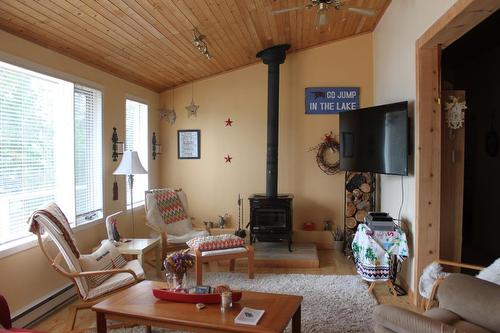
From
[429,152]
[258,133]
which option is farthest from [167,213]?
[429,152]

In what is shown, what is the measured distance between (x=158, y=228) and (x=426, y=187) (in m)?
2.87

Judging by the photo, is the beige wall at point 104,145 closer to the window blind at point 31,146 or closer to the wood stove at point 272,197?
the window blind at point 31,146

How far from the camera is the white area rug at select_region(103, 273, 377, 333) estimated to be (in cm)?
295

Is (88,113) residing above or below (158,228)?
above

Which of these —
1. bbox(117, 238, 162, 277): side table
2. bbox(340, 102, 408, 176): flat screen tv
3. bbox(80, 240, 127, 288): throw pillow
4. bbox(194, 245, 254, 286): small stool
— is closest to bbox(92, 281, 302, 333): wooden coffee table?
bbox(80, 240, 127, 288): throw pillow

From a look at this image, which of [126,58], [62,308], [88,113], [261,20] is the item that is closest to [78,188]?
[88,113]

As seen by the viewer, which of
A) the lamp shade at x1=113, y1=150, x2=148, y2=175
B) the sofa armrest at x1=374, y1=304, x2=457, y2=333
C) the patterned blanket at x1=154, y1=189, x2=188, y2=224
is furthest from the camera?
the patterned blanket at x1=154, y1=189, x2=188, y2=224

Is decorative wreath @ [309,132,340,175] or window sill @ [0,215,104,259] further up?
decorative wreath @ [309,132,340,175]

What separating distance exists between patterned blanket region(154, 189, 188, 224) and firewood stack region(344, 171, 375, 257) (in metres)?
2.13

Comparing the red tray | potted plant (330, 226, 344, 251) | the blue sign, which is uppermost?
the blue sign

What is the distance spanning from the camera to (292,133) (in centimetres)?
561

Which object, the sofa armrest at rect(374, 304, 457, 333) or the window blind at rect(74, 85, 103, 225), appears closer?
the sofa armrest at rect(374, 304, 457, 333)

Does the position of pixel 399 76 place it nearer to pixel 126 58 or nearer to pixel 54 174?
pixel 126 58

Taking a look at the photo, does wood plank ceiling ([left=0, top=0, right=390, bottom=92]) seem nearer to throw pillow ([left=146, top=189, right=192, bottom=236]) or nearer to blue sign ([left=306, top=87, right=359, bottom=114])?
blue sign ([left=306, top=87, right=359, bottom=114])
